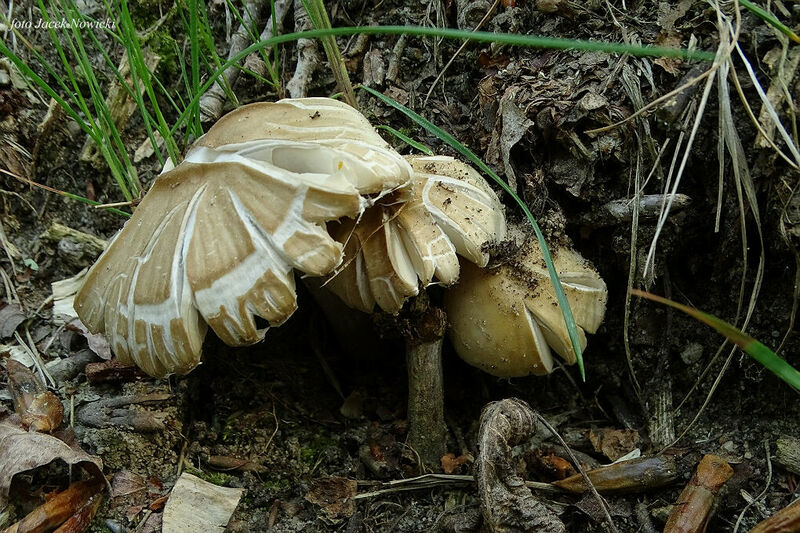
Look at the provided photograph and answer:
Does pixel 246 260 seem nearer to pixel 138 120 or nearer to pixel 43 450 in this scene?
pixel 43 450

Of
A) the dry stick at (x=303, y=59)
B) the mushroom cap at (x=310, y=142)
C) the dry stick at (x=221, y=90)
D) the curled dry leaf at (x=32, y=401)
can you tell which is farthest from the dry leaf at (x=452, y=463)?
the dry stick at (x=221, y=90)

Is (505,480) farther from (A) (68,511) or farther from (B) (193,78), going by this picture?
(B) (193,78)

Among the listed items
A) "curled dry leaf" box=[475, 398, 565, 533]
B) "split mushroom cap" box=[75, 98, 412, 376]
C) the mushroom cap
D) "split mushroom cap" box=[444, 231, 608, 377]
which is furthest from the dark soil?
the mushroom cap

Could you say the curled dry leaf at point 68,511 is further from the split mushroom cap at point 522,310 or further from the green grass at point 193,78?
the split mushroom cap at point 522,310

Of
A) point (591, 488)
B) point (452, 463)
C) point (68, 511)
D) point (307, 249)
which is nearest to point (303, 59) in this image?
point (307, 249)

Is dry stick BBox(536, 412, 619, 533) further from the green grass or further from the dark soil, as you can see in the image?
the green grass

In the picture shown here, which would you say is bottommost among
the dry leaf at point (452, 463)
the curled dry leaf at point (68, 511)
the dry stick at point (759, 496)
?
the dry stick at point (759, 496)
